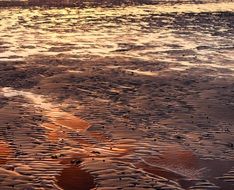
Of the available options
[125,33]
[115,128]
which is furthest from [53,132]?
[125,33]

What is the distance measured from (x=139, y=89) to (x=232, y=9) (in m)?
31.3

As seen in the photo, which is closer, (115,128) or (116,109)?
(115,128)

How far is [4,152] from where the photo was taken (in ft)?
40.8

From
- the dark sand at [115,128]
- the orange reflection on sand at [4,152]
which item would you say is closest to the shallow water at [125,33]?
the dark sand at [115,128]

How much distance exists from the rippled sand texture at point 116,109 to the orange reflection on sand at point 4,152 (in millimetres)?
30

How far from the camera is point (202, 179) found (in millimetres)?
10977

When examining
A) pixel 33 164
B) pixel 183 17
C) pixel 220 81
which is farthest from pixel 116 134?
pixel 183 17

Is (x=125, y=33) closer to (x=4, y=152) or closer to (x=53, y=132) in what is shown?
(x=53, y=132)

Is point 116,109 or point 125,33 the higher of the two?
point 125,33

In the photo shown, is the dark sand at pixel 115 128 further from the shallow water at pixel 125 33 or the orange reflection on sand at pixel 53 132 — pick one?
the shallow water at pixel 125 33

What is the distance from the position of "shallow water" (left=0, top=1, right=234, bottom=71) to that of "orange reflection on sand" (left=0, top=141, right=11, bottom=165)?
12.0 metres

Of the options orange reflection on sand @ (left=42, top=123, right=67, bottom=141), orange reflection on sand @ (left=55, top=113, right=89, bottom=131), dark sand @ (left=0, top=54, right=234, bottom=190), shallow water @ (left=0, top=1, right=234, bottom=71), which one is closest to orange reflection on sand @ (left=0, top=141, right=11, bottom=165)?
dark sand @ (left=0, top=54, right=234, bottom=190)

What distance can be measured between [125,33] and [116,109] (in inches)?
673

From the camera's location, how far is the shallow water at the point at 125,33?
1017 inches
